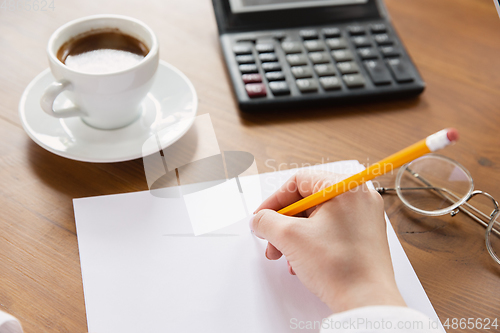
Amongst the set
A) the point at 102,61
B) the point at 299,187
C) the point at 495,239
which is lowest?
the point at 495,239

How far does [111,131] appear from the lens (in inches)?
18.8

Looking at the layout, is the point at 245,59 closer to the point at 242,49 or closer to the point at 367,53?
the point at 242,49

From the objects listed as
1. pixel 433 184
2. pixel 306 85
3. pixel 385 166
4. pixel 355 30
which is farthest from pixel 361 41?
pixel 385 166

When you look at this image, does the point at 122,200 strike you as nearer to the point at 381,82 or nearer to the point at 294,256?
the point at 294,256

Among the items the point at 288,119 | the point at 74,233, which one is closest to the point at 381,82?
the point at 288,119

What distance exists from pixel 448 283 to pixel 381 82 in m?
0.27

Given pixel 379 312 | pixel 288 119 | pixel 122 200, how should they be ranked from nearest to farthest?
pixel 379 312, pixel 122 200, pixel 288 119

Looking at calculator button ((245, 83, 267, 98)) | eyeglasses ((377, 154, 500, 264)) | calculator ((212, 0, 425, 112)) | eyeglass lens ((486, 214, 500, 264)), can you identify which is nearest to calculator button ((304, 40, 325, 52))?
calculator ((212, 0, 425, 112))

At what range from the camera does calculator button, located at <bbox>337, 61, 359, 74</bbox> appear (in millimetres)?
561

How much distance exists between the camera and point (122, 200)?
0.43m

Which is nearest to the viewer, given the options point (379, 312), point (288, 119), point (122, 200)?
point (379, 312)

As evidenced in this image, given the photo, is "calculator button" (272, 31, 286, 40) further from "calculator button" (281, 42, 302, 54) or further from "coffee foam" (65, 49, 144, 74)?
"coffee foam" (65, 49, 144, 74)

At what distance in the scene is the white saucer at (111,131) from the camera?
17.5 inches

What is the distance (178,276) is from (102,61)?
0.25 meters
